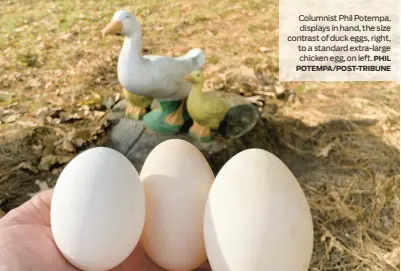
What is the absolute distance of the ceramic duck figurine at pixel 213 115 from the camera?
6.75 feet

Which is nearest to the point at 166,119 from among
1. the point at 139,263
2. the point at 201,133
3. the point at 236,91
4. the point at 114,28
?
the point at 201,133

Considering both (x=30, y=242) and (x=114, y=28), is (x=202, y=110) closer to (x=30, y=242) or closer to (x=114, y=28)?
(x=114, y=28)

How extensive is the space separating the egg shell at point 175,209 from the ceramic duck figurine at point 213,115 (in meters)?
0.97

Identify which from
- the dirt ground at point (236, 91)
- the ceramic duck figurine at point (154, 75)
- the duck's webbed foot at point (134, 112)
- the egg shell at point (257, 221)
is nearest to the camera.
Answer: the egg shell at point (257, 221)

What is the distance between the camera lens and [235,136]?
220 cm

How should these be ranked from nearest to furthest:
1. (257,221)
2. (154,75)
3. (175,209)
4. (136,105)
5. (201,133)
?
1. (257,221)
2. (175,209)
3. (154,75)
4. (201,133)
5. (136,105)

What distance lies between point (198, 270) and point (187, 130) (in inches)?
42.1

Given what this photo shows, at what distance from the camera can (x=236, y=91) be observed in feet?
A: 8.95

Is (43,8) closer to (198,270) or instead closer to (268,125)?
(268,125)

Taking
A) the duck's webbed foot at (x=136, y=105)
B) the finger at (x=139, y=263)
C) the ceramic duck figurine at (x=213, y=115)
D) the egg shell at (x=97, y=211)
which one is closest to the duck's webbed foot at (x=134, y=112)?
the duck's webbed foot at (x=136, y=105)

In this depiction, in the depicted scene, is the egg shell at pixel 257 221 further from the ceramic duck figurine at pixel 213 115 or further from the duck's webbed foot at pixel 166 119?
the duck's webbed foot at pixel 166 119

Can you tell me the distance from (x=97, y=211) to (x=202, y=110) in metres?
1.17

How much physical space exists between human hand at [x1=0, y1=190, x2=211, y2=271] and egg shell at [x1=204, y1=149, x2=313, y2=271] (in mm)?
327

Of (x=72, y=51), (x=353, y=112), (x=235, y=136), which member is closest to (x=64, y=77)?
(x=72, y=51)
